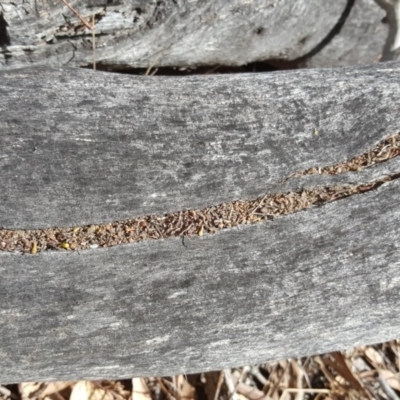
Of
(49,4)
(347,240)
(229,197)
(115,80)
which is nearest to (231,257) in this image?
(229,197)

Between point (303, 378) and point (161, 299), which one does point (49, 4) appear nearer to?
point (161, 299)

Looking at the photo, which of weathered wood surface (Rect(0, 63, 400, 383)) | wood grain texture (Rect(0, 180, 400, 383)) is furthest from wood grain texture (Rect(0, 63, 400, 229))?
wood grain texture (Rect(0, 180, 400, 383))

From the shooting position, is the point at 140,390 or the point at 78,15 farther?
the point at 140,390

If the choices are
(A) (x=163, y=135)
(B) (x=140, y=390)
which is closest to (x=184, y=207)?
(A) (x=163, y=135)

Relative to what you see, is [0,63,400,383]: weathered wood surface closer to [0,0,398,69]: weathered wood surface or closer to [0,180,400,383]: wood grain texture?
[0,180,400,383]: wood grain texture

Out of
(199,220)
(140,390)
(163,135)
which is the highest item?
(163,135)

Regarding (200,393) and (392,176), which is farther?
(200,393)

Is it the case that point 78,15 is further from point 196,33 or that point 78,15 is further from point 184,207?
point 184,207
